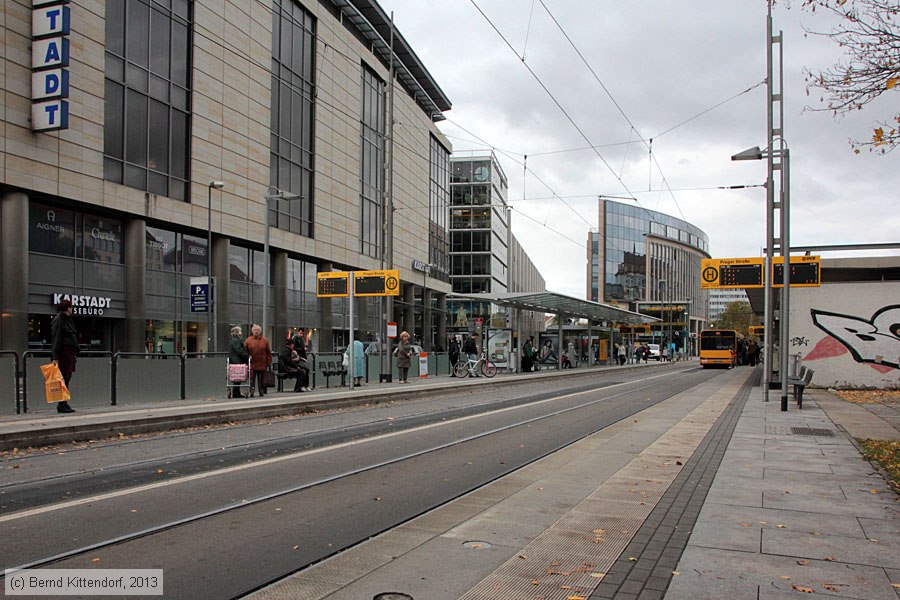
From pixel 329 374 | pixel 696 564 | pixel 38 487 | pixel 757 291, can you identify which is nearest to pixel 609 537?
pixel 696 564

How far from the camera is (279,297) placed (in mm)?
37406

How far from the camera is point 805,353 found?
26484mm

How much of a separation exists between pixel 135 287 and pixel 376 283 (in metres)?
9.63

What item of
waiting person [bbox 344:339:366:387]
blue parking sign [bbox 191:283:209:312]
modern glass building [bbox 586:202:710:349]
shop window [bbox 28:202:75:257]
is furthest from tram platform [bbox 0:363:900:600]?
modern glass building [bbox 586:202:710:349]

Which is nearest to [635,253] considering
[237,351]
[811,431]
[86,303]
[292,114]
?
[292,114]

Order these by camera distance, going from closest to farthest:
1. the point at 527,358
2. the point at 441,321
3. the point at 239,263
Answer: the point at 239,263 → the point at 527,358 → the point at 441,321

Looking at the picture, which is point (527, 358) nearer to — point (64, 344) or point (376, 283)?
point (376, 283)

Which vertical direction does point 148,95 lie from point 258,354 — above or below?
above

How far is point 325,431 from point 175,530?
278 inches

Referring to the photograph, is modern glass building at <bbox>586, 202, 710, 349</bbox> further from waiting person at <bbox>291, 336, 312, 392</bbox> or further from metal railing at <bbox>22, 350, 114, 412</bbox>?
metal railing at <bbox>22, 350, 114, 412</bbox>

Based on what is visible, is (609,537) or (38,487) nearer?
(609,537)

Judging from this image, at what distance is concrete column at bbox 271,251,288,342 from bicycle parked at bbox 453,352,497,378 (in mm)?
9899

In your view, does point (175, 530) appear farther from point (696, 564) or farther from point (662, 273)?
point (662, 273)

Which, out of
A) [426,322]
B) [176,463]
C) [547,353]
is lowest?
[547,353]
